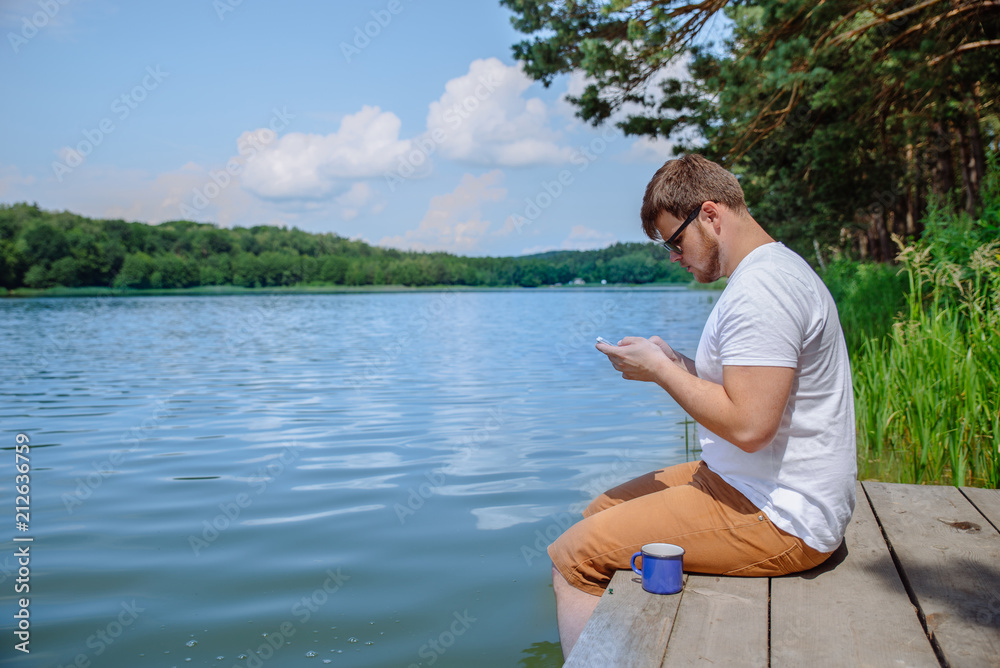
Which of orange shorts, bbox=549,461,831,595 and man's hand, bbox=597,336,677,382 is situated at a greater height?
man's hand, bbox=597,336,677,382

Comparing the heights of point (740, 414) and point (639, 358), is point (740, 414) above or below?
below

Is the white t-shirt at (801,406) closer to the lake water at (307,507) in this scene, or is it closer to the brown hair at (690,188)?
the brown hair at (690,188)

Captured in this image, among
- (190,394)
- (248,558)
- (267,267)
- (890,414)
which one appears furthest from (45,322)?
(267,267)

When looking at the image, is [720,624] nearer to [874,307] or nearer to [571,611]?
[571,611]

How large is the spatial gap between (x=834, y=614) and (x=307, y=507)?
3.79 meters

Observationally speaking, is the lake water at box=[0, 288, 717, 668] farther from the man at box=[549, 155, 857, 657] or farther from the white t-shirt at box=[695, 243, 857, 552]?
the white t-shirt at box=[695, 243, 857, 552]

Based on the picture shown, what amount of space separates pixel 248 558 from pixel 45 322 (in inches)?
1069

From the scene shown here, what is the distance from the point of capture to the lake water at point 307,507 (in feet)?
11.2

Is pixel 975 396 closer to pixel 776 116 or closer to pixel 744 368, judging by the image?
pixel 744 368

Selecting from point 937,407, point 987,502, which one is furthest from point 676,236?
point 937,407

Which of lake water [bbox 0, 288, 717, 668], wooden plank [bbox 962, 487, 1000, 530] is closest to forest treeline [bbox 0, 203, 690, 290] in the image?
lake water [bbox 0, 288, 717, 668]

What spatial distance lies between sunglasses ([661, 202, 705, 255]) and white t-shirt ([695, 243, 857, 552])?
224 millimetres

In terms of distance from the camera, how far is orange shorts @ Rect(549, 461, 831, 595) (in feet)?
7.68

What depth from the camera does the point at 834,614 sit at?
215 centimetres
